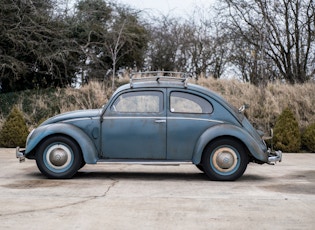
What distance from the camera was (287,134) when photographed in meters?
15.1

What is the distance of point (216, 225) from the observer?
17.0ft

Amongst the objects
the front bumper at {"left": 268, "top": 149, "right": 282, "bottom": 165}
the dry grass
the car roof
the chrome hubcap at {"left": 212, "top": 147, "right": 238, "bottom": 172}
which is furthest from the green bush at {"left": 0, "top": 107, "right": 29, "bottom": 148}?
the front bumper at {"left": 268, "top": 149, "right": 282, "bottom": 165}

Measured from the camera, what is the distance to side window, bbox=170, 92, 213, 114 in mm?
8453

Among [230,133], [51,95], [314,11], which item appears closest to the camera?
[230,133]

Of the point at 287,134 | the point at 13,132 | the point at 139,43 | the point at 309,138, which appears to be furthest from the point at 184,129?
the point at 139,43

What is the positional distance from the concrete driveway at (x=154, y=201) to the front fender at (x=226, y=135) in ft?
1.44

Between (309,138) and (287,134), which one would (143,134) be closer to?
(287,134)

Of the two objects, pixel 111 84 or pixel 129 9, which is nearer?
pixel 111 84

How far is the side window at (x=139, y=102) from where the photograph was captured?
844cm

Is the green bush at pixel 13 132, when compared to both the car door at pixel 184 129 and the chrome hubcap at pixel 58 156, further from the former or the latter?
the car door at pixel 184 129

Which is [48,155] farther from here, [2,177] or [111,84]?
[111,84]

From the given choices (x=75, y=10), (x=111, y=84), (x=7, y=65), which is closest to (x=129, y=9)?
(x=75, y=10)

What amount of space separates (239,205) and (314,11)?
60.7ft

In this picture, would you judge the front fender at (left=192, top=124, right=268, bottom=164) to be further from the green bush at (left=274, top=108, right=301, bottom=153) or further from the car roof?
the green bush at (left=274, top=108, right=301, bottom=153)
